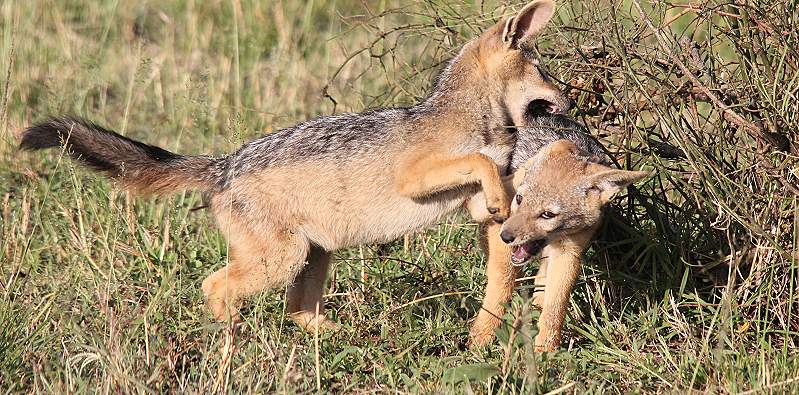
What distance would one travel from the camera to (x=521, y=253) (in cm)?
550

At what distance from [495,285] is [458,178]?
700mm

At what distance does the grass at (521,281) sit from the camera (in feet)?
16.3

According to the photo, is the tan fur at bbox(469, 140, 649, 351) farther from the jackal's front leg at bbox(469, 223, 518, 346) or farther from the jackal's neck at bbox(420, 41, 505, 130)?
the jackal's neck at bbox(420, 41, 505, 130)

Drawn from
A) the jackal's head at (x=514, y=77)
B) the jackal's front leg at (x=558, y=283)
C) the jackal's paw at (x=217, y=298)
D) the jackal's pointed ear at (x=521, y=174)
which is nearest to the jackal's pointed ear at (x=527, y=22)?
the jackal's head at (x=514, y=77)

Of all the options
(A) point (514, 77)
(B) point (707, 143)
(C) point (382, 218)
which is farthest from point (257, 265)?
(B) point (707, 143)

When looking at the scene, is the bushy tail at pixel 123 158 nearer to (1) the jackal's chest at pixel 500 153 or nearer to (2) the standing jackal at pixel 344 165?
(2) the standing jackal at pixel 344 165

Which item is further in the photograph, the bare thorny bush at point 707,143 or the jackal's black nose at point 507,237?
the bare thorny bush at point 707,143

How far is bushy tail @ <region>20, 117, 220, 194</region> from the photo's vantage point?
571 centimetres

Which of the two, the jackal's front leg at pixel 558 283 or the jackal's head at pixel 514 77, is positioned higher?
the jackal's head at pixel 514 77

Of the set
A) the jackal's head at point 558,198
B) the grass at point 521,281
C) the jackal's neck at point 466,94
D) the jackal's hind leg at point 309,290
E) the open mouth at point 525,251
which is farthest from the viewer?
the jackal's hind leg at point 309,290

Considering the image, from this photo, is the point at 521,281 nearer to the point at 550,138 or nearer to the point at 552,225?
the point at 550,138

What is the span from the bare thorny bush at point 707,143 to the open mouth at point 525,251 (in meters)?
0.60

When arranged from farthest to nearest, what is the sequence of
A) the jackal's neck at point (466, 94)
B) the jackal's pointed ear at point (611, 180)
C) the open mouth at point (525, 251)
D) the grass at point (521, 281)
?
1. the jackal's neck at point (466, 94)
2. the open mouth at point (525, 251)
3. the jackal's pointed ear at point (611, 180)
4. the grass at point (521, 281)

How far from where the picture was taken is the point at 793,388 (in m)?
4.72
